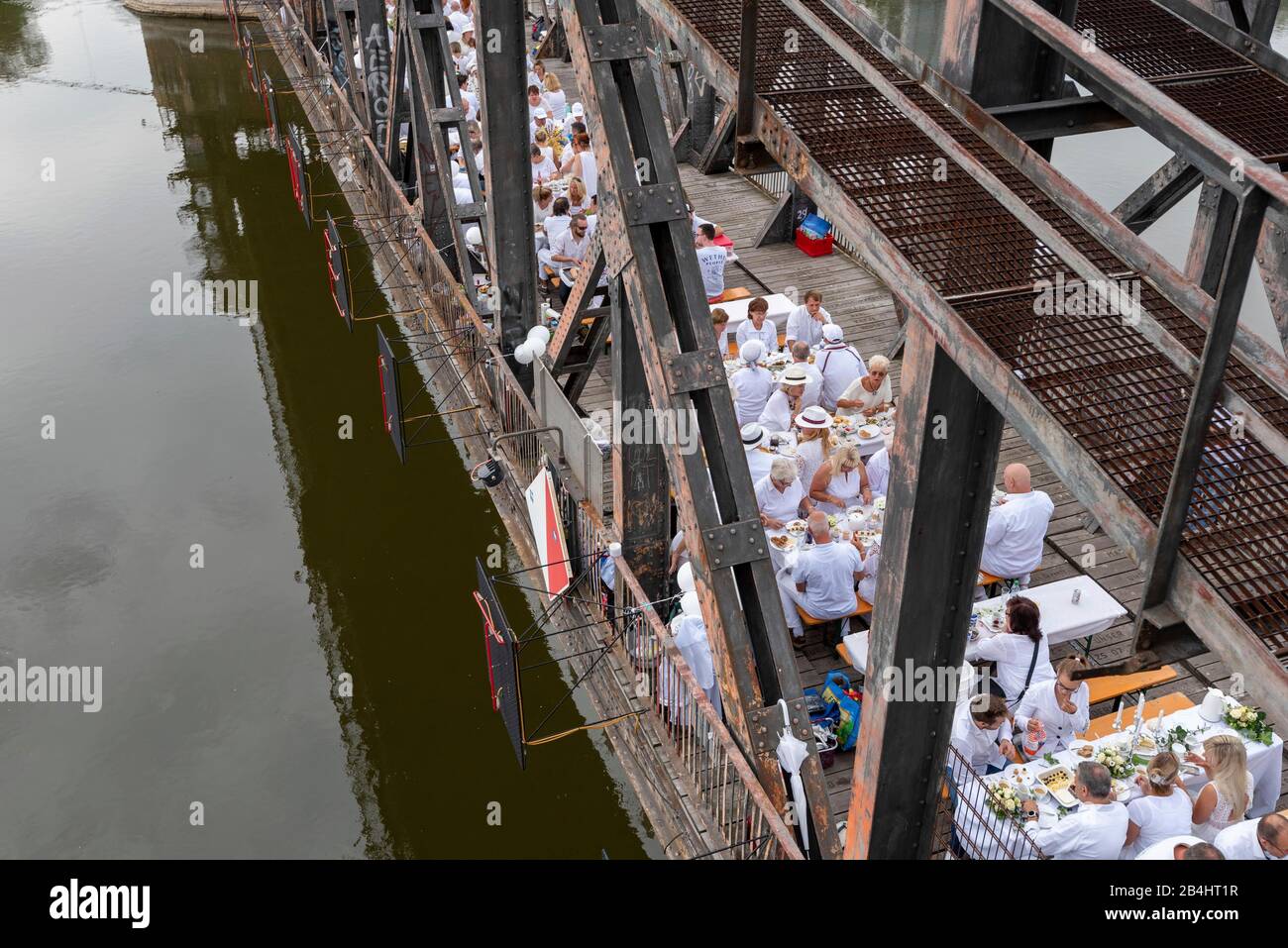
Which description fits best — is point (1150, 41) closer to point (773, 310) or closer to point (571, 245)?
point (773, 310)

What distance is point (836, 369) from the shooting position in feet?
34.2

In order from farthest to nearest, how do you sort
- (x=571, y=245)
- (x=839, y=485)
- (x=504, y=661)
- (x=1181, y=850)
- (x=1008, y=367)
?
(x=571, y=245) < (x=839, y=485) < (x=504, y=661) < (x=1181, y=850) < (x=1008, y=367)

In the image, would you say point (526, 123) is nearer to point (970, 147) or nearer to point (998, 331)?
point (970, 147)

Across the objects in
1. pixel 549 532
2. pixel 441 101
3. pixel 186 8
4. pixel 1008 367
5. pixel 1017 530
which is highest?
pixel 1008 367

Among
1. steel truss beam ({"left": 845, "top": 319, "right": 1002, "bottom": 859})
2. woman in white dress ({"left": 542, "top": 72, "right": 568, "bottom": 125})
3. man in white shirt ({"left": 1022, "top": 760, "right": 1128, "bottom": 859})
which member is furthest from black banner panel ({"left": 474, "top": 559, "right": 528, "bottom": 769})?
woman in white dress ({"left": 542, "top": 72, "right": 568, "bottom": 125})

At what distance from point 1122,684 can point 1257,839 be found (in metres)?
1.68

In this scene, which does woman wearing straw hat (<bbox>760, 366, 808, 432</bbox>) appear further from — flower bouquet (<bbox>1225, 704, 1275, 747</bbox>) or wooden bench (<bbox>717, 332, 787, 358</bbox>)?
flower bouquet (<bbox>1225, 704, 1275, 747</bbox>)

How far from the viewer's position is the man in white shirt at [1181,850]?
215 inches

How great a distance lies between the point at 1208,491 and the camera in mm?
2873

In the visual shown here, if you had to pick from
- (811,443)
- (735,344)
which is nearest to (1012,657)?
(811,443)

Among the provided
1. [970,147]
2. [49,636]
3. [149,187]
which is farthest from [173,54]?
[970,147]

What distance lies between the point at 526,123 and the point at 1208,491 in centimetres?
596
